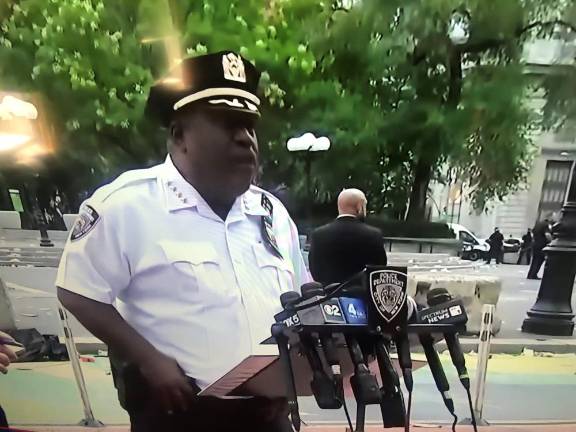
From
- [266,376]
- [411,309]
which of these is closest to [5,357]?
[266,376]

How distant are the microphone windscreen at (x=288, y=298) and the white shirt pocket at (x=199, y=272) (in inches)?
4.7

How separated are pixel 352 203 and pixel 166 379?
610 millimetres

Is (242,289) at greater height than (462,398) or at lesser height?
greater

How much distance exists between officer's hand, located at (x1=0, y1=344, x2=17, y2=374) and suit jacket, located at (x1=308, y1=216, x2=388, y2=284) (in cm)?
79

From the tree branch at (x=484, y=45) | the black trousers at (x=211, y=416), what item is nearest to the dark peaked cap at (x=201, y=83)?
the tree branch at (x=484, y=45)

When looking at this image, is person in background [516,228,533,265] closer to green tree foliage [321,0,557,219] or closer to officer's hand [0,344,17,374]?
green tree foliage [321,0,557,219]

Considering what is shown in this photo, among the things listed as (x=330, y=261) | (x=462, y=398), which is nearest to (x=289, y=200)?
(x=330, y=261)

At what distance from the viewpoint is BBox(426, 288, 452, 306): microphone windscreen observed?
1.48m

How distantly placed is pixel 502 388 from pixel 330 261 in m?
0.58

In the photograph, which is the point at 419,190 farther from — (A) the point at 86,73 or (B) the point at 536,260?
(A) the point at 86,73

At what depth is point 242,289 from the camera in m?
1.43

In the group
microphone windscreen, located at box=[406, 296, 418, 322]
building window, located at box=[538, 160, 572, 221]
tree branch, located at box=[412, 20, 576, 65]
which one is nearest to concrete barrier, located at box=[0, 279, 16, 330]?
microphone windscreen, located at box=[406, 296, 418, 322]

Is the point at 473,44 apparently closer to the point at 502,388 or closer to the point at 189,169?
the point at 189,169

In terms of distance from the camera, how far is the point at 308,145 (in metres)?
1.47
